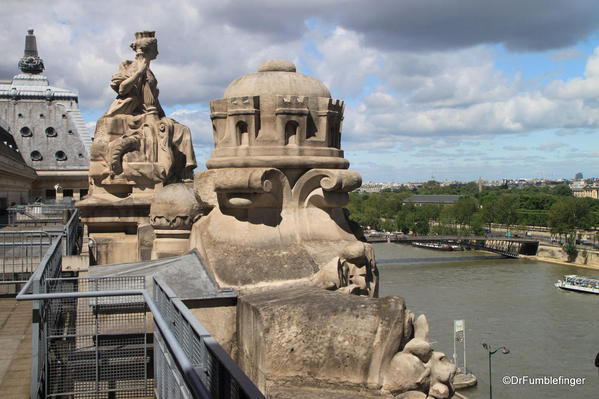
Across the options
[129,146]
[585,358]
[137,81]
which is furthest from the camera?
[585,358]

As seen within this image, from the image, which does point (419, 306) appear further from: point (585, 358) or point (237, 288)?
point (237, 288)

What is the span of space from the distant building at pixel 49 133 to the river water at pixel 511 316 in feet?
79.6

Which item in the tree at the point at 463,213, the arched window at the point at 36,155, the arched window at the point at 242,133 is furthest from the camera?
the tree at the point at 463,213

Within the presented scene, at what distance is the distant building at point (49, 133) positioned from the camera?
4809 centimetres

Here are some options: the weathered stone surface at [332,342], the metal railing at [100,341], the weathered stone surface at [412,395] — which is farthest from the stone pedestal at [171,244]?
the weathered stone surface at [412,395]

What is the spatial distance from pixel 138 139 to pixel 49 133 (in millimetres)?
46703

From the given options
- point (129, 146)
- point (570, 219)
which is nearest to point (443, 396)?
point (129, 146)

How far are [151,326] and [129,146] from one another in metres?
4.60

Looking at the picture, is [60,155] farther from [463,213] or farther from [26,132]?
[463,213]

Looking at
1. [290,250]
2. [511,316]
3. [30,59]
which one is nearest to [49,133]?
[30,59]

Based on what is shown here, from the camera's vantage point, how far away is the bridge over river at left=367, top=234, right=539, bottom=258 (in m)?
83.2

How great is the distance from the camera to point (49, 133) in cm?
5347

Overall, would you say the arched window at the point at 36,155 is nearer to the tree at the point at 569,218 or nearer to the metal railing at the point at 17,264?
the metal railing at the point at 17,264

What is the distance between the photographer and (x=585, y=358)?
115ft
